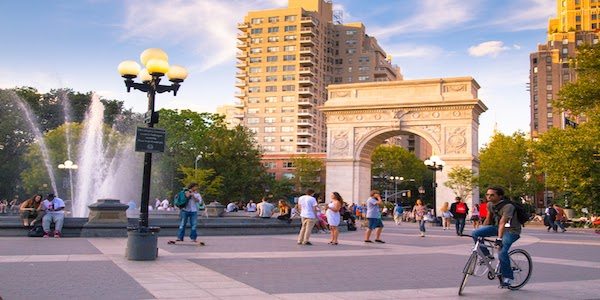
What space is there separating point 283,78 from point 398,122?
62942 millimetres

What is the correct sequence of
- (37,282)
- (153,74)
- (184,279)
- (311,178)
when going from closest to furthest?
(37,282), (184,279), (153,74), (311,178)

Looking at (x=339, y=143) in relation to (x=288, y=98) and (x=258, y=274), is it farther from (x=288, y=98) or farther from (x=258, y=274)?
(x=288, y=98)

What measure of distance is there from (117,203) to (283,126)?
91.2 m

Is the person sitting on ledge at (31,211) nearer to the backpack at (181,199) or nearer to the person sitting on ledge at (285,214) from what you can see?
the backpack at (181,199)

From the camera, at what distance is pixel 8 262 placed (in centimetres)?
1097

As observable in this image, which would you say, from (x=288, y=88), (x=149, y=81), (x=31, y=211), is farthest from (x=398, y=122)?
(x=288, y=88)

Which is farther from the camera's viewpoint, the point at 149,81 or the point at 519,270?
the point at 149,81

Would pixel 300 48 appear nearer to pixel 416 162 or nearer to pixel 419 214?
pixel 416 162

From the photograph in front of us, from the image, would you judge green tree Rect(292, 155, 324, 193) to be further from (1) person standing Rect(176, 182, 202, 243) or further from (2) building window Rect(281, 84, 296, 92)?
(1) person standing Rect(176, 182, 202, 243)

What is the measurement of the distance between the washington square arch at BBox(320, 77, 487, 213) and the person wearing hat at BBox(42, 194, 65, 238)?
35.1 metres

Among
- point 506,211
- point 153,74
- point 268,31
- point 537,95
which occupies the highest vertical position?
point 268,31

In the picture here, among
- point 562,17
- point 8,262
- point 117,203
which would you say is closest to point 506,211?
point 8,262

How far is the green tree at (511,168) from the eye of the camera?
73562 mm

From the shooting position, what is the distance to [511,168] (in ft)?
242
